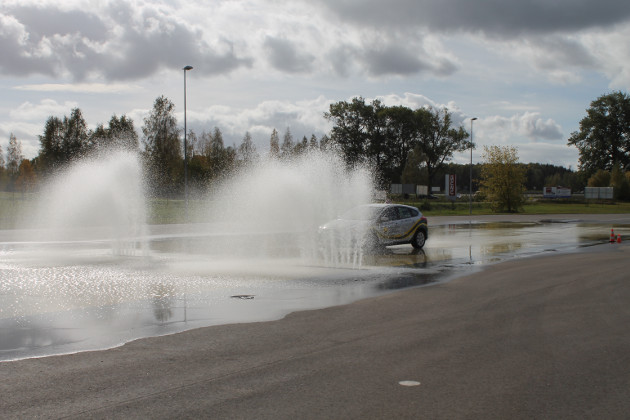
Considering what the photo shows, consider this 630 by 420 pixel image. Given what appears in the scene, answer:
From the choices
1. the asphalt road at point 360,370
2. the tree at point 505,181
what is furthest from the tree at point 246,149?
the asphalt road at point 360,370

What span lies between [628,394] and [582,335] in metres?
2.25

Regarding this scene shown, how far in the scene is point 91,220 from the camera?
3122 centimetres

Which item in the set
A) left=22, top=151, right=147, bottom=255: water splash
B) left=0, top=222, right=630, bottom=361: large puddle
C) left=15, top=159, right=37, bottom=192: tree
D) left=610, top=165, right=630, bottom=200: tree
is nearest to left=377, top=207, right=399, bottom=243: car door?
left=0, top=222, right=630, bottom=361: large puddle

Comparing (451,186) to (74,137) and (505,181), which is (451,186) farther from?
(74,137)

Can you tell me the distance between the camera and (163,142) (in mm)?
59031

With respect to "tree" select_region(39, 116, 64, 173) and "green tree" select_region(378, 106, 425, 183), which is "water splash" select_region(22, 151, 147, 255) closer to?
"tree" select_region(39, 116, 64, 173)

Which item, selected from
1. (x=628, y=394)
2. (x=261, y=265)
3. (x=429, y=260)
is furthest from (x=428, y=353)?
(x=429, y=260)

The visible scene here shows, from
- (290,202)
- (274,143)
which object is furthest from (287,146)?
(290,202)

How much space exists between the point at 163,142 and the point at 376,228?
45.1 m

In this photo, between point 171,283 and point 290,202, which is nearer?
point 171,283

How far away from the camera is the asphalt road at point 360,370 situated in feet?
14.9

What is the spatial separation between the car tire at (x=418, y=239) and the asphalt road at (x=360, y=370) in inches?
406

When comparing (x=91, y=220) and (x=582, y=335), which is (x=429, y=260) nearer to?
(x=582, y=335)

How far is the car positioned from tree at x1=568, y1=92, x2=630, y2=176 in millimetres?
95548
